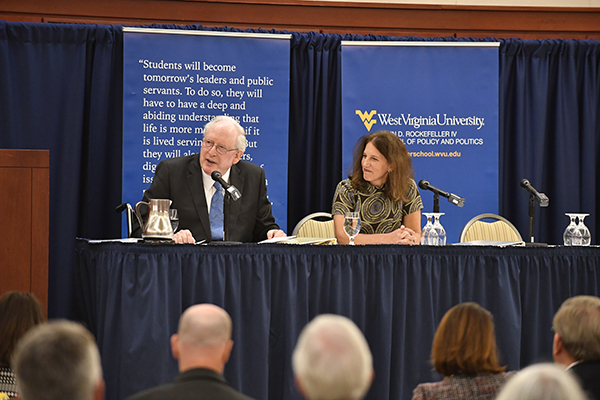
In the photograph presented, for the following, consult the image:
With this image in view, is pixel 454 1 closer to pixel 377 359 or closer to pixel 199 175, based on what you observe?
pixel 199 175

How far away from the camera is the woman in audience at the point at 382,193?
13.5 feet

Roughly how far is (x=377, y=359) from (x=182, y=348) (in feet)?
5.14

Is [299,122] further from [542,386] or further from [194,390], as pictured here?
[542,386]

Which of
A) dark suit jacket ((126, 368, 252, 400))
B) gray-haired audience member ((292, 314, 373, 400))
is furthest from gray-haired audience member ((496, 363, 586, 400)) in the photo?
dark suit jacket ((126, 368, 252, 400))

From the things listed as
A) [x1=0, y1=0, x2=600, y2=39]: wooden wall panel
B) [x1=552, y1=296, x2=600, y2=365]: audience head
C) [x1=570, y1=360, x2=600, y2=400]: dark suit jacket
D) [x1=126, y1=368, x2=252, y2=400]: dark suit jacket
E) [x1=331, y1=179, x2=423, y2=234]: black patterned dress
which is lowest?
[x1=570, y1=360, x2=600, y2=400]: dark suit jacket

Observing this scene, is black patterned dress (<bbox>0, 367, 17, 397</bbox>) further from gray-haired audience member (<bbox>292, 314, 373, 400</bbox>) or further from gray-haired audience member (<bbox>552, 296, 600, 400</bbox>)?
gray-haired audience member (<bbox>552, 296, 600, 400</bbox>)

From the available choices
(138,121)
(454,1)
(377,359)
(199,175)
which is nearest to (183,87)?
(138,121)

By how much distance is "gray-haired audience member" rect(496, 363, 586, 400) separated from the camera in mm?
1185

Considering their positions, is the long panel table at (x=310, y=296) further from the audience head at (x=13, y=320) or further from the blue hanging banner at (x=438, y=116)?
the blue hanging banner at (x=438, y=116)

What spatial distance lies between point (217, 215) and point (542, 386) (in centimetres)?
288

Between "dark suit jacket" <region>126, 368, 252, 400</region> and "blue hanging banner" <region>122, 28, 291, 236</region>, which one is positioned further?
"blue hanging banner" <region>122, 28, 291, 236</region>

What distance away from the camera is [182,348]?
173 cm

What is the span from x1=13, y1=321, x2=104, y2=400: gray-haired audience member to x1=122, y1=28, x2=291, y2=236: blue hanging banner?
381cm

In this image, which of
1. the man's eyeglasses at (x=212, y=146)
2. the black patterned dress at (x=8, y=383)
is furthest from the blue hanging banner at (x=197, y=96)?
the black patterned dress at (x=8, y=383)
